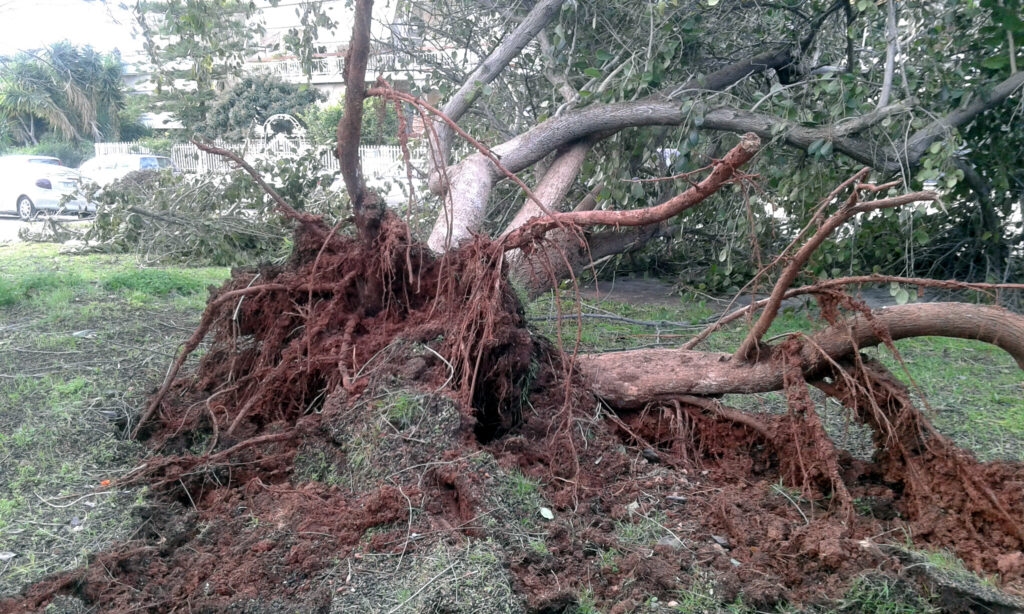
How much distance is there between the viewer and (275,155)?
8219mm

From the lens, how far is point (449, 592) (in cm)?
244

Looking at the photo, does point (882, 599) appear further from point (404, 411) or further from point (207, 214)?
point (207, 214)

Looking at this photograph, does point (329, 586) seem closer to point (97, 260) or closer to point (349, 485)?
point (349, 485)

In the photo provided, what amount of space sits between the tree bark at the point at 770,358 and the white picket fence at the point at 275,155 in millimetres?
1826

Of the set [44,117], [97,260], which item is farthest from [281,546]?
[44,117]

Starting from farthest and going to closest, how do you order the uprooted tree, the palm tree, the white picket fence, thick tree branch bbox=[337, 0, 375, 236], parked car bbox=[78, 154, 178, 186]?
the palm tree
parked car bbox=[78, 154, 178, 186]
the white picket fence
thick tree branch bbox=[337, 0, 375, 236]
the uprooted tree

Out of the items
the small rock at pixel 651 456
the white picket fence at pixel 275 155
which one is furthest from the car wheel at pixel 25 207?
the small rock at pixel 651 456

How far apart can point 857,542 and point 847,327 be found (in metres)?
0.95

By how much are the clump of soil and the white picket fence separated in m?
1.16

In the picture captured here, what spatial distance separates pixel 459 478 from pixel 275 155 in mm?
6184

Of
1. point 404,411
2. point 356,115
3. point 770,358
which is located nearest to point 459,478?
point 404,411

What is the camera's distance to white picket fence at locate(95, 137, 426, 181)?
8125mm

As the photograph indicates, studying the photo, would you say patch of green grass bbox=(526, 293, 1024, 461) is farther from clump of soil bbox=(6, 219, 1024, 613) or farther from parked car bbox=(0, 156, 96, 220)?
parked car bbox=(0, 156, 96, 220)

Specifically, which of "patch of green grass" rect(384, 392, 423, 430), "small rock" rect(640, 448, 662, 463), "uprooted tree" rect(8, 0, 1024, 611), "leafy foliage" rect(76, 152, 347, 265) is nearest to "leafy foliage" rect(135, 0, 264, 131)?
"leafy foliage" rect(76, 152, 347, 265)
